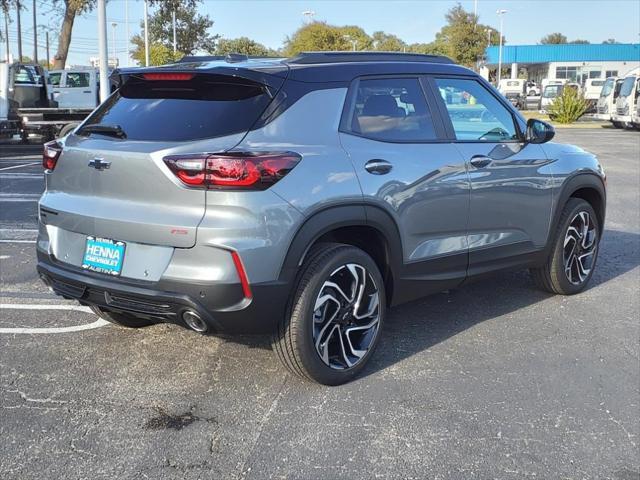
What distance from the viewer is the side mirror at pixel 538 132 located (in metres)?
5.02

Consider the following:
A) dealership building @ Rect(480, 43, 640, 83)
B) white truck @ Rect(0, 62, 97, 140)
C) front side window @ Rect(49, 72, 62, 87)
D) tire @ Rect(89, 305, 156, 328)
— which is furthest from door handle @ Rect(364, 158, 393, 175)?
dealership building @ Rect(480, 43, 640, 83)

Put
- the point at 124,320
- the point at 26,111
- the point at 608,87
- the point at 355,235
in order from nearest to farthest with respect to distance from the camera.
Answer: the point at 355,235, the point at 124,320, the point at 26,111, the point at 608,87

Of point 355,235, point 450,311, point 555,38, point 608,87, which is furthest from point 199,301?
point 555,38

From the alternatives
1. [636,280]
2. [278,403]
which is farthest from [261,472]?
[636,280]

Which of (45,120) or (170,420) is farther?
(45,120)

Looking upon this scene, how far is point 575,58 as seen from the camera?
240ft

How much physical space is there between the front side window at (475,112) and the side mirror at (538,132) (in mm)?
123

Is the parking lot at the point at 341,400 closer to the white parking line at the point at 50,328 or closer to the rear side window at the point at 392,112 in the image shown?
the white parking line at the point at 50,328

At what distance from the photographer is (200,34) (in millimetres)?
60875

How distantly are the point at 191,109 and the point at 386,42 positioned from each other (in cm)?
8587

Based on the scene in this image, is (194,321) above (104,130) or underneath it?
underneath

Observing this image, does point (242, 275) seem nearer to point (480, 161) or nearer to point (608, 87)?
point (480, 161)

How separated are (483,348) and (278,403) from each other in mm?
1551

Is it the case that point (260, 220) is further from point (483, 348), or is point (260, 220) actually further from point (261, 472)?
point (483, 348)
